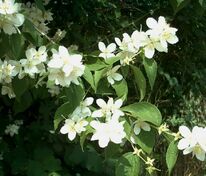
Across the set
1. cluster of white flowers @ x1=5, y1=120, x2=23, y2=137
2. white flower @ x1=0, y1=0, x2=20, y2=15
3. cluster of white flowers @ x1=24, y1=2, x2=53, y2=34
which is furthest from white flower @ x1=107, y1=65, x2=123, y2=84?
cluster of white flowers @ x1=5, y1=120, x2=23, y2=137

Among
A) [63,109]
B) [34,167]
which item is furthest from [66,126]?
[34,167]

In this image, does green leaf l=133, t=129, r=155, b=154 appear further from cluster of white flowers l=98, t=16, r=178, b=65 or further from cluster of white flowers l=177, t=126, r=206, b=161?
cluster of white flowers l=98, t=16, r=178, b=65

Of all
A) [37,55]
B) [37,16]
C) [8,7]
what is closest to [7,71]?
[37,55]

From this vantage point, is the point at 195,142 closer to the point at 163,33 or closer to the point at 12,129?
the point at 163,33

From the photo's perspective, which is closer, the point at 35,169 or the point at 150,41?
the point at 150,41

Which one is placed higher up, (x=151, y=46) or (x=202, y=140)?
(x=151, y=46)
